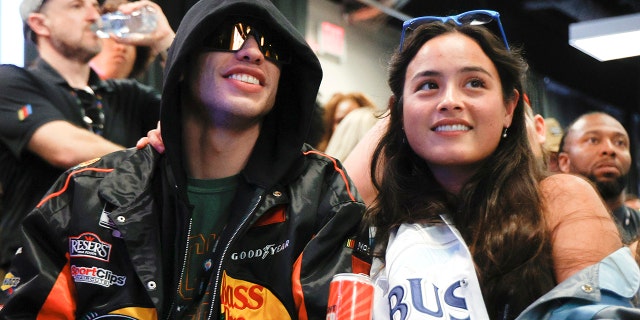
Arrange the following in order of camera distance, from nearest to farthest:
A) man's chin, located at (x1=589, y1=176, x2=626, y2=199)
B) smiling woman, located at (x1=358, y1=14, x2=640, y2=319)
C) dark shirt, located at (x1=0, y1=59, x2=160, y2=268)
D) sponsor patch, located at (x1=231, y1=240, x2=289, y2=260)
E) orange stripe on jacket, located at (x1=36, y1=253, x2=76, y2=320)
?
1. smiling woman, located at (x1=358, y1=14, x2=640, y2=319)
2. orange stripe on jacket, located at (x1=36, y1=253, x2=76, y2=320)
3. sponsor patch, located at (x1=231, y1=240, x2=289, y2=260)
4. dark shirt, located at (x1=0, y1=59, x2=160, y2=268)
5. man's chin, located at (x1=589, y1=176, x2=626, y2=199)

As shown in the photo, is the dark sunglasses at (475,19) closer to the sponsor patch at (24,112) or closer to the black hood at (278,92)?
the black hood at (278,92)

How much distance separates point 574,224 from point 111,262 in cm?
A: 107

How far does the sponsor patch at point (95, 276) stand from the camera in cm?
192

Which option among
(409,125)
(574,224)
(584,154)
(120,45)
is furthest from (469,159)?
(584,154)

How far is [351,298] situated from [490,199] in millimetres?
526

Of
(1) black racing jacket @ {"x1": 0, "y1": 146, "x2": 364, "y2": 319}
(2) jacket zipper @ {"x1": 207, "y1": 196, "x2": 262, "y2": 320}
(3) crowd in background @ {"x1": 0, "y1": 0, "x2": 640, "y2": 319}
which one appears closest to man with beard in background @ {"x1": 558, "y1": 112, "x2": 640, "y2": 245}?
(3) crowd in background @ {"x1": 0, "y1": 0, "x2": 640, "y2": 319}

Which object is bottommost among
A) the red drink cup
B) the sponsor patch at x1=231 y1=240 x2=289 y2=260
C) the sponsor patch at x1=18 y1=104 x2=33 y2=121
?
the sponsor patch at x1=231 y1=240 x2=289 y2=260

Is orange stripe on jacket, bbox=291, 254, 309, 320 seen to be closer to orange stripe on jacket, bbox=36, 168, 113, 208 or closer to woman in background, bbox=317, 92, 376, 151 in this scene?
orange stripe on jacket, bbox=36, 168, 113, 208

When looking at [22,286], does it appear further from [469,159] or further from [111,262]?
[469,159]

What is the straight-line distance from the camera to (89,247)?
194cm

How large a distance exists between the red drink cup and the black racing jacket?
38cm

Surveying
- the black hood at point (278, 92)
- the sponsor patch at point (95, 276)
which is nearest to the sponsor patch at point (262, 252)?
the black hood at point (278, 92)

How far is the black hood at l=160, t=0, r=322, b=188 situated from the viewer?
6.88ft

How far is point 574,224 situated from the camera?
175 cm
